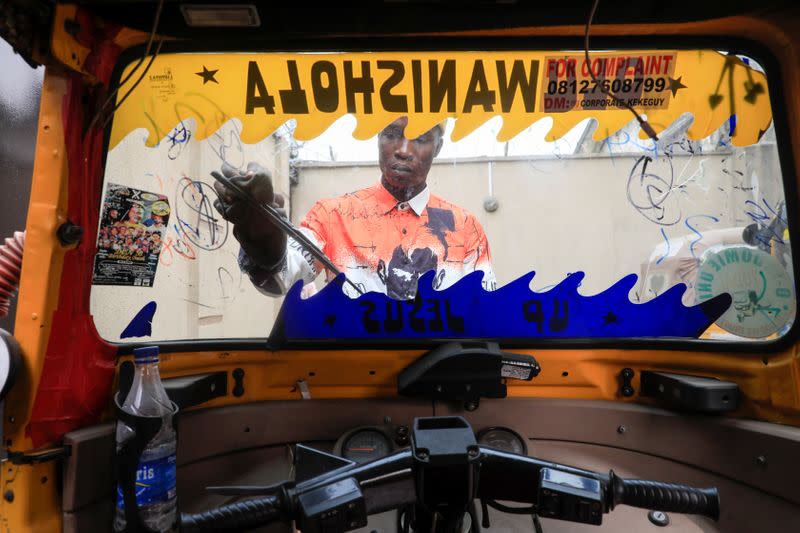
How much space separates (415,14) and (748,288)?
1.59 meters

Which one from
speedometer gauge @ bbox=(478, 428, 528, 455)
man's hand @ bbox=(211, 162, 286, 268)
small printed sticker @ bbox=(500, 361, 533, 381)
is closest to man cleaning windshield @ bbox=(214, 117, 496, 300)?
man's hand @ bbox=(211, 162, 286, 268)

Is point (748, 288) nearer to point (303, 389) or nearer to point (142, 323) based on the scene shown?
point (303, 389)

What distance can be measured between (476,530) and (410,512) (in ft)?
1.25

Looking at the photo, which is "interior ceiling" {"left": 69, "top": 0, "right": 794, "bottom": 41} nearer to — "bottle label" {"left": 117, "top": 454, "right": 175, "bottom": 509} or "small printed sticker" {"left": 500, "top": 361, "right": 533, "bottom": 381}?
"small printed sticker" {"left": 500, "top": 361, "right": 533, "bottom": 381}

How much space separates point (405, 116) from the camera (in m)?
1.81

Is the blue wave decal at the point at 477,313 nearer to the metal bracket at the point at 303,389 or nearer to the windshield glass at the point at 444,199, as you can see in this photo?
the windshield glass at the point at 444,199

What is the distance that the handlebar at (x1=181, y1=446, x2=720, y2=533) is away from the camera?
32.5 inches

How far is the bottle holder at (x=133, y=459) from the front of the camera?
1324mm

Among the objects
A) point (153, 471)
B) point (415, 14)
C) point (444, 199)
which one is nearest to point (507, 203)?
point (444, 199)

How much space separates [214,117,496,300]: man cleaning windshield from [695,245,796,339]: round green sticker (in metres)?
0.85

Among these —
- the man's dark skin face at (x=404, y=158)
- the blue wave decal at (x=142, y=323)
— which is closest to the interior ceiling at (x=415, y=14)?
the man's dark skin face at (x=404, y=158)

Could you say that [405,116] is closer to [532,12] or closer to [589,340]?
[532,12]

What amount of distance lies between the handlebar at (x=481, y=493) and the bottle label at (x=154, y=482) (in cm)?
68

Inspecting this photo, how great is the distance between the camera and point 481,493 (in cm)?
94
